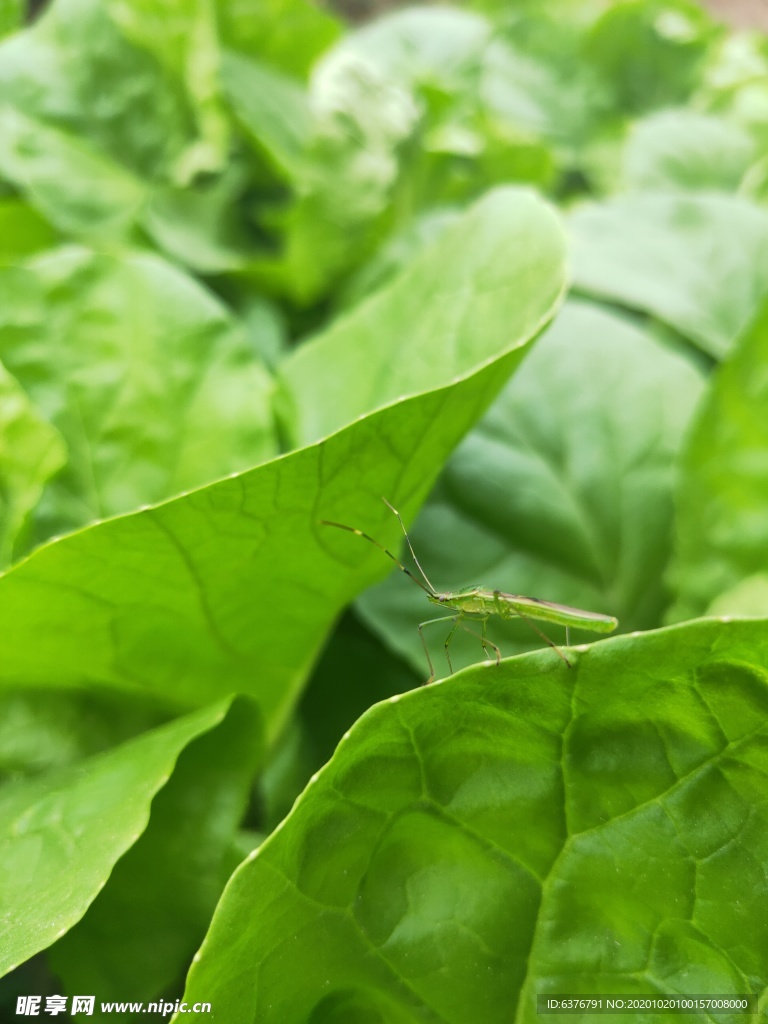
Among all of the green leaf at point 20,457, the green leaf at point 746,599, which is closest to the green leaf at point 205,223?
the green leaf at point 20,457

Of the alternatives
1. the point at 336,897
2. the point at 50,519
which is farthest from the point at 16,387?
the point at 336,897

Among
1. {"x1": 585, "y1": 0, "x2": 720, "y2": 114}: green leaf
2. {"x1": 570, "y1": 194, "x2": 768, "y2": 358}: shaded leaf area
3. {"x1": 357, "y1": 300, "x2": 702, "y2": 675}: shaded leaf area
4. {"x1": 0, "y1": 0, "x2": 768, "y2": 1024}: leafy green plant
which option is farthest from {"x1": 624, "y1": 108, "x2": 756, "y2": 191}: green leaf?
{"x1": 357, "y1": 300, "x2": 702, "y2": 675}: shaded leaf area

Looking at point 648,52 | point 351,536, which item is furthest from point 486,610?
point 648,52

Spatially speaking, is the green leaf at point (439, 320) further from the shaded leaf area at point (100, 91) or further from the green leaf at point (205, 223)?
the shaded leaf area at point (100, 91)

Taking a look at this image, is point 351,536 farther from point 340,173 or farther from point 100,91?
point 100,91

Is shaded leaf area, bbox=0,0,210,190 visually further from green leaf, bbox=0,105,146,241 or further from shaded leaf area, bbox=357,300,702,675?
shaded leaf area, bbox=357,300,702,675
